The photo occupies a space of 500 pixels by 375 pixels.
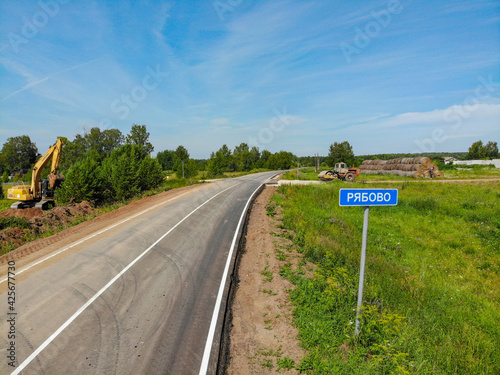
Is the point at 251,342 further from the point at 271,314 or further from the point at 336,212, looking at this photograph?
the point at 336,212

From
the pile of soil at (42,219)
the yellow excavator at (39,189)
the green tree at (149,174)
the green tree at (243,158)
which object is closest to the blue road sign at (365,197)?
the pile of soil at (42,219)

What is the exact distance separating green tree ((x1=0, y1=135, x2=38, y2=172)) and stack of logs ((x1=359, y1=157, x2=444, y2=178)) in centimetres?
12281

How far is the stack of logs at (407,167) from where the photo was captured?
135ft

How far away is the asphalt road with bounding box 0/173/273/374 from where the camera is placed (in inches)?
213

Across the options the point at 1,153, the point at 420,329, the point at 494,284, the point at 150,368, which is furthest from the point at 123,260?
the point at 1,153

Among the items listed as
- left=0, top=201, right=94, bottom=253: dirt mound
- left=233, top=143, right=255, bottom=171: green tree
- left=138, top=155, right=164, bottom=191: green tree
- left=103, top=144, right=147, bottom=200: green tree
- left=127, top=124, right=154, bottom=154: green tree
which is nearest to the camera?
left=0, top=201, right=94, bottom=253: dirt mound

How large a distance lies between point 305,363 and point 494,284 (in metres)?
8.87

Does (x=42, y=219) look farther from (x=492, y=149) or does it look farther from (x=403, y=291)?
(x=492, y=149)

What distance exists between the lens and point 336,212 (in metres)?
19.0

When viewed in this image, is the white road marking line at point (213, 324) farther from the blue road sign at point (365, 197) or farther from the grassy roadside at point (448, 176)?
the grassy roadside at point (448, 176)

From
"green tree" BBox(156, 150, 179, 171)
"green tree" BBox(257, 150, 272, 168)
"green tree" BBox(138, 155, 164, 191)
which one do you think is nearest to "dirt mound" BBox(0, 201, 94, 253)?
"green tree" BBox(138, 155, 164, 191)

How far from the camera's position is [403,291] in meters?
8.43

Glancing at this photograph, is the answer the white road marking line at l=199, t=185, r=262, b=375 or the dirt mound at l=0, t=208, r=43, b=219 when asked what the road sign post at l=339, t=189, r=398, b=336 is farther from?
the dirt mound at l=0, t=208, r=43, b=219

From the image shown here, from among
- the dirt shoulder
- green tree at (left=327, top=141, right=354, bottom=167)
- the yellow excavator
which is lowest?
the dirt shoulder
